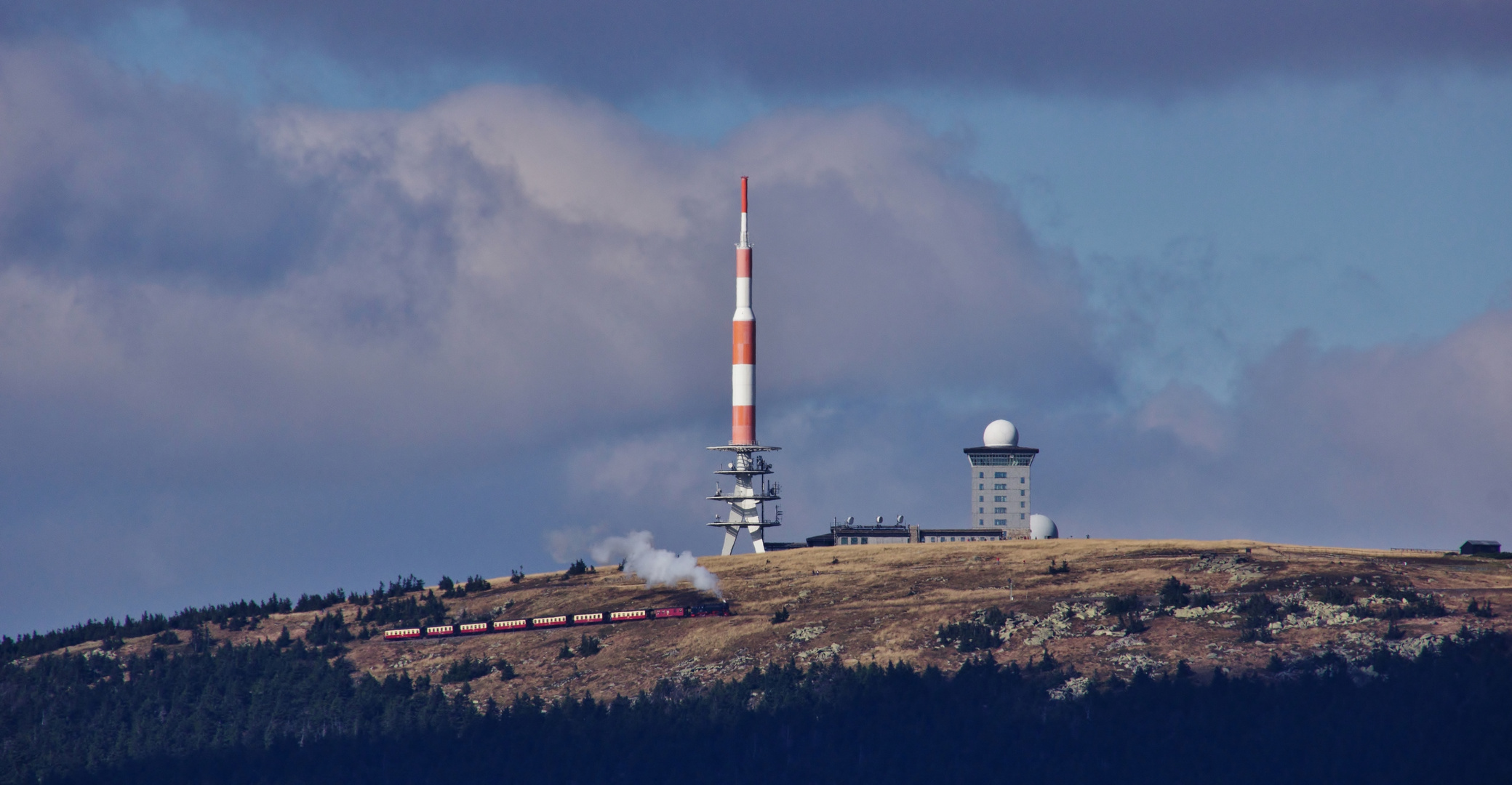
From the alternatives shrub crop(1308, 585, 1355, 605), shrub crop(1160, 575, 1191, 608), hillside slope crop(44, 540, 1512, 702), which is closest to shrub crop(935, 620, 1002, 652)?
hillside slope crop(44, 540, 1512, 702)

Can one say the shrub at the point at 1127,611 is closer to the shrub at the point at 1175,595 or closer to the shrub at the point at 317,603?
the shrub at the point at 1175,595

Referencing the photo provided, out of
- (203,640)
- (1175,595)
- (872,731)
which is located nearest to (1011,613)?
(1175,595)

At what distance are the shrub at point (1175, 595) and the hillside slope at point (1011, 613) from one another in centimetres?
36

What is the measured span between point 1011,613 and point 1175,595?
1343 cm

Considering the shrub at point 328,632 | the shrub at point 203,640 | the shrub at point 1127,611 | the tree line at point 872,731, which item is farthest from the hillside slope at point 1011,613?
the shrub at point 203,640

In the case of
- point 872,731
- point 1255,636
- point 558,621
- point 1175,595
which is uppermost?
point 1175,595

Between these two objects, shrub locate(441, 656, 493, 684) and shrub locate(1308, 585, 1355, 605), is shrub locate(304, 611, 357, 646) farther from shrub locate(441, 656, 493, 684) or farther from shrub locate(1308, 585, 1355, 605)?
shrub locate(1308, 585, 1355, 605)

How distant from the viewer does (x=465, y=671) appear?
15888 centimetres

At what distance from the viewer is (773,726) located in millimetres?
137875

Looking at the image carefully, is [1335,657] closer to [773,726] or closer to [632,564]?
[773,726]

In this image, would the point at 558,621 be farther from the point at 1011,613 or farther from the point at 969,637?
the point at 1011,613

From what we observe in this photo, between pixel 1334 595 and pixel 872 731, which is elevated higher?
pixel 1334 595

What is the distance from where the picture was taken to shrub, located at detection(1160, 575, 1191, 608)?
491 feet

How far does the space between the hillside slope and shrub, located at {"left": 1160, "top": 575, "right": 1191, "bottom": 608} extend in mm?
356
